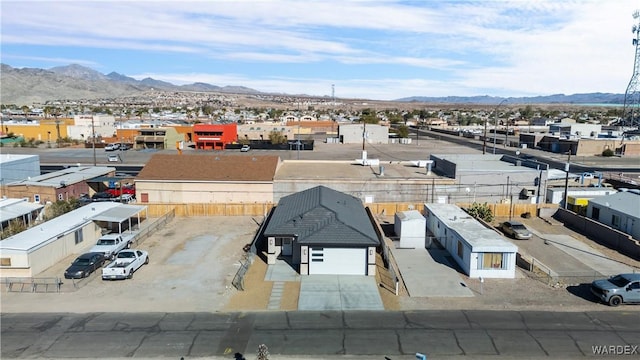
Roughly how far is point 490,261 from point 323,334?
441 inches

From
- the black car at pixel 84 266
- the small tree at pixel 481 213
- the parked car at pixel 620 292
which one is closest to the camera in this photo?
the parked car at pixel 620 292

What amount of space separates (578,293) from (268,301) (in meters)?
15.0

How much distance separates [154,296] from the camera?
2172 centimetres

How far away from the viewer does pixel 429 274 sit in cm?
2481

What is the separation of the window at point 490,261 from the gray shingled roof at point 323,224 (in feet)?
18.4

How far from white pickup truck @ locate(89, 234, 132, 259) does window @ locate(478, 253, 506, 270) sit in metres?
20.6

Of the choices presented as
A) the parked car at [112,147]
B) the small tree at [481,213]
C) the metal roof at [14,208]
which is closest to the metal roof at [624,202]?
the small tree at [481,213]

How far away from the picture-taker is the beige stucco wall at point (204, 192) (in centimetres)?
3959

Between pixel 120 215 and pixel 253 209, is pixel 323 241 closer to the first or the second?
pixel 253 209

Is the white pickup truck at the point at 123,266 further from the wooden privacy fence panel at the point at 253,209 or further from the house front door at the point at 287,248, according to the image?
the wooden privacy fence panel at the point at 253,209

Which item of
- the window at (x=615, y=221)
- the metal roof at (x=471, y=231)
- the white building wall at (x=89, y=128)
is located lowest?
the window at (x=615, y=221)

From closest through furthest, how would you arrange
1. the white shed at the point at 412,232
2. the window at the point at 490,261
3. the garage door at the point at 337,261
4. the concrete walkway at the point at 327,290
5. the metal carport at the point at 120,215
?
the concrete walkway at the point at 327,290, the window at the point at 490,261, the garage door at the point at 337,261, the white shed at the point at 412,232, the metal carport at the point at 120,215

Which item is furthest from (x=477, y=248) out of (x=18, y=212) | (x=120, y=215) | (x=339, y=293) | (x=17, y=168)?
(x=17, y=168)

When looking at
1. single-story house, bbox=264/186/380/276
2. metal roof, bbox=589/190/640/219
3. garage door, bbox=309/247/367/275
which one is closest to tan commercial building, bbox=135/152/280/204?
single-story house, bbox=264/186/380/276
